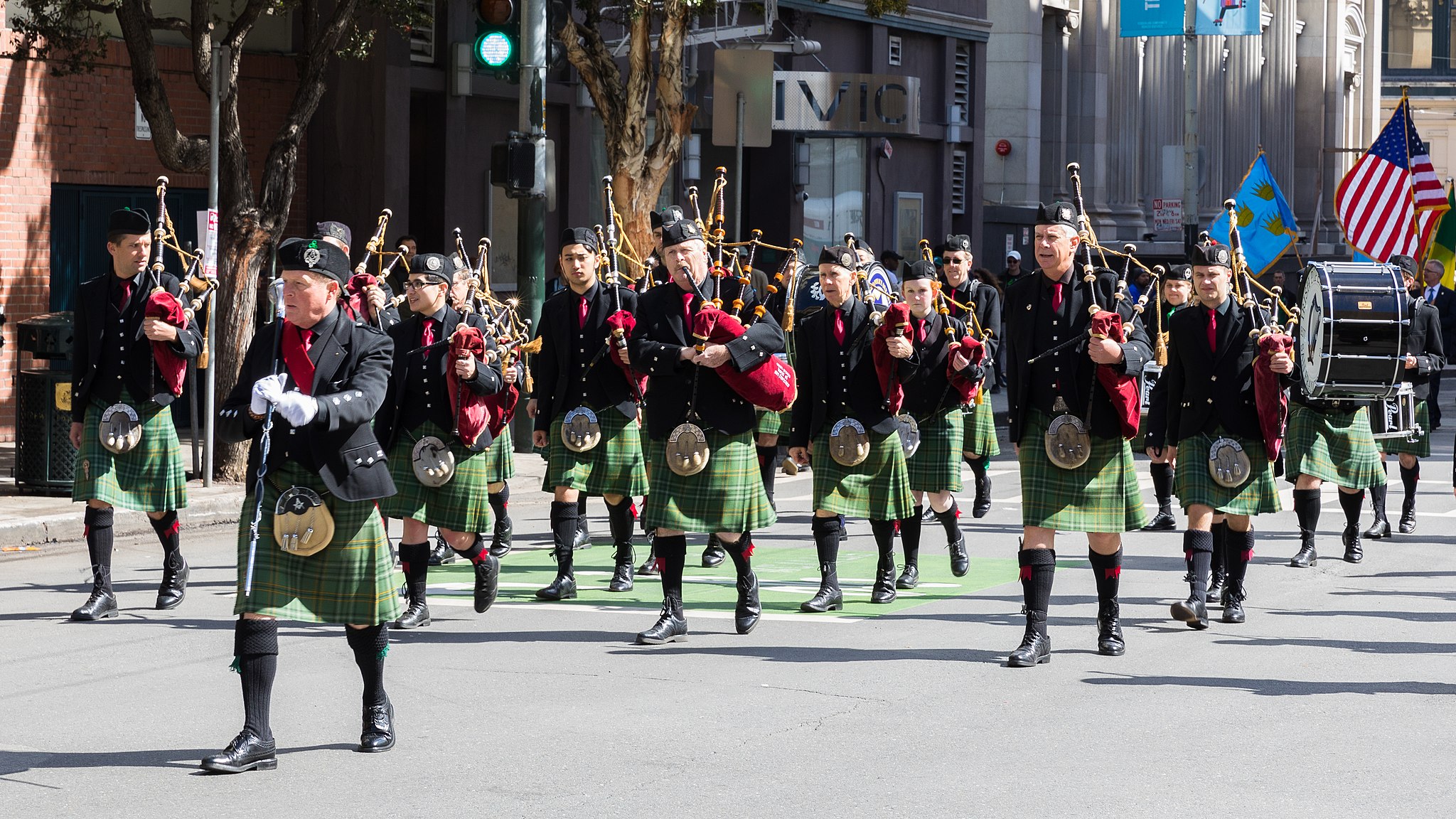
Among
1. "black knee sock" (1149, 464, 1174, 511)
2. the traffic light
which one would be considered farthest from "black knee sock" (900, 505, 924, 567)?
the traffic light

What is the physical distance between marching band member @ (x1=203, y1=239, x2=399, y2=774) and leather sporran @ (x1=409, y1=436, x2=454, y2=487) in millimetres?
2374

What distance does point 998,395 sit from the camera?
80.6 feet

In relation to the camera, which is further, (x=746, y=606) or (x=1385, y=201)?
(x=1385, y=201)

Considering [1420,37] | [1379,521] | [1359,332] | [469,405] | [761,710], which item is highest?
[1420,37]

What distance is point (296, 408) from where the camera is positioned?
5770 mm

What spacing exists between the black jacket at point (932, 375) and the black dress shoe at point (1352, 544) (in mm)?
2721

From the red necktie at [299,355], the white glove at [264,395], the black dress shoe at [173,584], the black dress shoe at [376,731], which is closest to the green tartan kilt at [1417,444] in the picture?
the black dress shoe at [173,584]

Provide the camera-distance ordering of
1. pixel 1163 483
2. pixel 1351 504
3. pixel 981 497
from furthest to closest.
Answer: pixel 981 497, pixel 1163 483, pixel 1351 504

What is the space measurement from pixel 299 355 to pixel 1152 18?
27558 millimetres

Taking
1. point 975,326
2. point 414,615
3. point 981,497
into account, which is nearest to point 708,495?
point 414,615

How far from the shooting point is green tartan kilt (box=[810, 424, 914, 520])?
9.45 meters

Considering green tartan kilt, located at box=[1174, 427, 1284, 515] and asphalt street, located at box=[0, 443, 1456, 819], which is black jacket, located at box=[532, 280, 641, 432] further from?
green tartan kilt, located at box=[1174, 427, 1284, 515]

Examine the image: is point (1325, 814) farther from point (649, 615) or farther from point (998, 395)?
point (998, 395)

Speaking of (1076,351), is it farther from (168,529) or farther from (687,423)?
(168,529)
